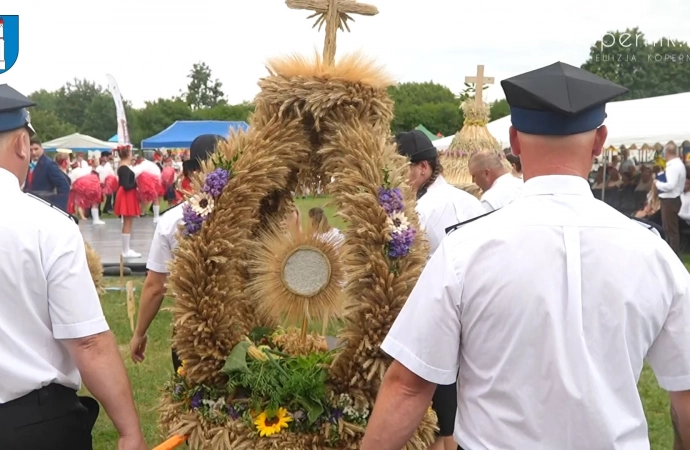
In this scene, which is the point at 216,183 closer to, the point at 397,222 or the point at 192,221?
the point at 192,221

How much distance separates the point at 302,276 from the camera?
3.19 m

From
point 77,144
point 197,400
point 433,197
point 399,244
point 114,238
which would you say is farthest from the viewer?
point 77,144

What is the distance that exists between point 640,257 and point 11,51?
18.5ft

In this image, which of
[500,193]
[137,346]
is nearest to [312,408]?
[137,346]

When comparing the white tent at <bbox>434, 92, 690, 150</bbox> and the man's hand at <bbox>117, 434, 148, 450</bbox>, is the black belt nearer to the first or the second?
the man's hand at <bbox>117, 434, 148, 450</bbox>

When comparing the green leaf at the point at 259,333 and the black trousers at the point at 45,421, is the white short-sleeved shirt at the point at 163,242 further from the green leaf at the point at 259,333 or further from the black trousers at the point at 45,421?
the black trousers at the point at 45,421

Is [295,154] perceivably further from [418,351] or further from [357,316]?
[418,351]

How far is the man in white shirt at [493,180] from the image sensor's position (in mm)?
6074

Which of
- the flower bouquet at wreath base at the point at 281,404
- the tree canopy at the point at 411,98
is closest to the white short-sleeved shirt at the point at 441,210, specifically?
the flower bouquet at wreath base at the point at 281,404

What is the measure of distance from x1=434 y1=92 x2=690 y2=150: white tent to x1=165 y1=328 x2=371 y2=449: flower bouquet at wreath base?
11068mm

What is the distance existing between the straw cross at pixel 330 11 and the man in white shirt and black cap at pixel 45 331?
4.55 feet

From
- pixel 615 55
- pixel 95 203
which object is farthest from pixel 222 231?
pixel 615 55

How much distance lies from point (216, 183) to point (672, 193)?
11.9 m

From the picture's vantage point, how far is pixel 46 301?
7.59 feet
